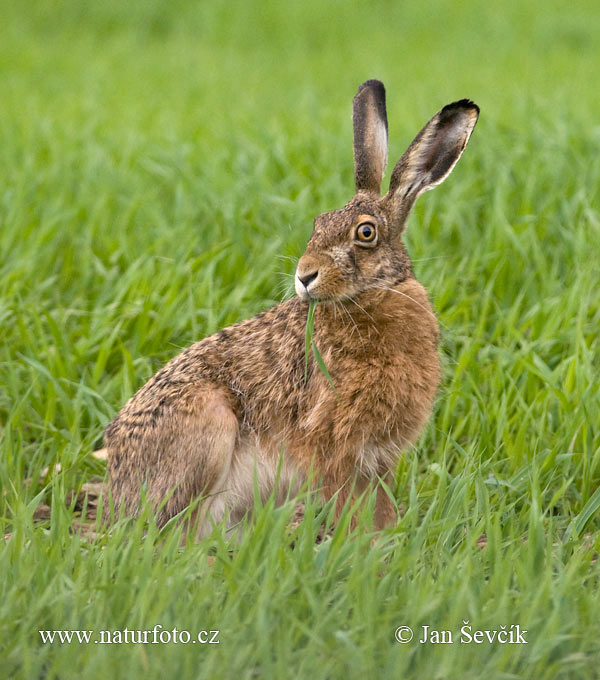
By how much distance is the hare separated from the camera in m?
3.49

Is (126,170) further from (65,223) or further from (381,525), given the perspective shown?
(381,525)

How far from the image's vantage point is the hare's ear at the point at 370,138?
375 centimetres

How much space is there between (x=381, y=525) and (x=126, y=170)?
14.4 feet

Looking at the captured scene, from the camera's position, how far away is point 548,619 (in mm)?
2672

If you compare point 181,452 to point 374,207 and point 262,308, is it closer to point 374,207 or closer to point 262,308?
point 374,207

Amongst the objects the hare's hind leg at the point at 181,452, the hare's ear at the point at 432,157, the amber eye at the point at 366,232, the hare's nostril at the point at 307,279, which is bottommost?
the hare's hind leg at the point at 181,452

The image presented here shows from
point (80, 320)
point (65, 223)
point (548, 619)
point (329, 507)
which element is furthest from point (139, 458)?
point (65, 223)

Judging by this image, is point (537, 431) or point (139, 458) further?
point (537, 431)

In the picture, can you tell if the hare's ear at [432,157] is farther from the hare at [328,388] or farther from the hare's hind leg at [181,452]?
the hare's hind leg at [181,452]

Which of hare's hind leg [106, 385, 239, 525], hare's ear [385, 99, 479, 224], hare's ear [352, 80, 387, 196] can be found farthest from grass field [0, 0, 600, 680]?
hare's ear [385, 99, 479, 224]

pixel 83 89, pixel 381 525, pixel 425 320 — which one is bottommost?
pixel 381 525

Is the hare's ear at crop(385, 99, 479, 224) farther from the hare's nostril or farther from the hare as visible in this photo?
the hare's nostril

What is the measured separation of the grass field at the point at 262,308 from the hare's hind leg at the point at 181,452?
0.70 feet

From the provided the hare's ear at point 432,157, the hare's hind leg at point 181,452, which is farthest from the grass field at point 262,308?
the hare's ear at point 432,157
